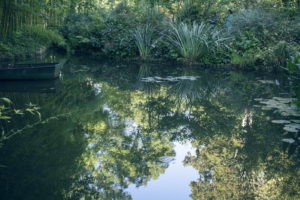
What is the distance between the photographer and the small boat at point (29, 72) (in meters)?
8.74

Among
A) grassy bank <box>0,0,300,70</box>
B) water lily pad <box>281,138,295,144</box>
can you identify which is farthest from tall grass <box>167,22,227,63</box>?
water lily pad <box>281,138,295,144</box>

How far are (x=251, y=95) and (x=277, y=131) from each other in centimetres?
273

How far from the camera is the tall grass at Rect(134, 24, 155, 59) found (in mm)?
13555

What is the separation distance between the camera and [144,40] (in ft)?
44.9

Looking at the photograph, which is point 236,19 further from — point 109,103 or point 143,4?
point 109,103

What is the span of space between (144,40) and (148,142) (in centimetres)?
901

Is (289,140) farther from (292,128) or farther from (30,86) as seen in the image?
(30,86)

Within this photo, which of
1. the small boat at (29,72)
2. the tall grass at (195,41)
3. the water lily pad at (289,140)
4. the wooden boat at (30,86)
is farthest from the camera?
the tall grass at (195,41)

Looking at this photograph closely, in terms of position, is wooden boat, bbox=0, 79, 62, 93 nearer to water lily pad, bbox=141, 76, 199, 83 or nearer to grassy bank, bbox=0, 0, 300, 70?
grassy bank, bbox=0, 0, 300, 70

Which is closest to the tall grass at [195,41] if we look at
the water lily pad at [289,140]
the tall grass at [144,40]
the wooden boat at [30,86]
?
the tall grass at [144,40]

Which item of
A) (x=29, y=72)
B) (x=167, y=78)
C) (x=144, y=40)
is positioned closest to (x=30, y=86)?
(x=29, y=72)

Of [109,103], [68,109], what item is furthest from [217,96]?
[68,109]

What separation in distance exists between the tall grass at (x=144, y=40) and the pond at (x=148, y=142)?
4.79 m

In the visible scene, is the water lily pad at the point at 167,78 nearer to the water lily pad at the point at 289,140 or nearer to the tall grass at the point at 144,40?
the tall grass at the point at 144,40
